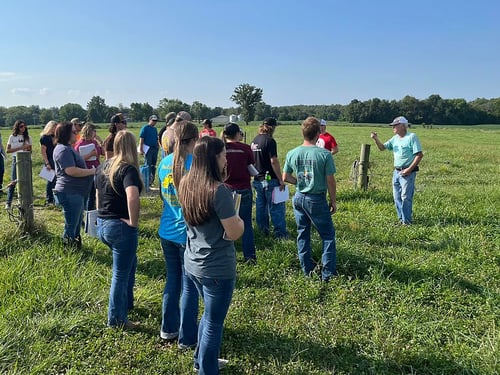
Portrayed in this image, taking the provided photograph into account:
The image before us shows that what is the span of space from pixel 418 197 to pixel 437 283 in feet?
14.9

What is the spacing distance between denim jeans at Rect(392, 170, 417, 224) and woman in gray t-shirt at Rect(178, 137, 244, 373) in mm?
4929

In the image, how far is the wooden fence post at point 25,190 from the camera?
557 centimetres

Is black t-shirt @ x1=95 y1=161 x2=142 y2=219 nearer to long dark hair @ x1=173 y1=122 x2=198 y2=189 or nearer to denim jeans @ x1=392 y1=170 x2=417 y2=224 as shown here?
long dark hair @ x1=173 y1=122 x2=198 y2=189

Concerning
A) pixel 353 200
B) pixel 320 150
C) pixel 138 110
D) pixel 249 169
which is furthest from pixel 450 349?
pixel 138 110

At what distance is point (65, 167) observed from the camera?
506cm

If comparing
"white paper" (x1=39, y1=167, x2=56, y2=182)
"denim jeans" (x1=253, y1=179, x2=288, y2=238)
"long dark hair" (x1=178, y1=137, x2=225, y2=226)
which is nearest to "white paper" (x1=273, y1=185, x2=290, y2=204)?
"denim jeans" (x1=253, y1=179, x2=288, y2=238)

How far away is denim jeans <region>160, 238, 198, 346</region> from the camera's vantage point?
3.23m

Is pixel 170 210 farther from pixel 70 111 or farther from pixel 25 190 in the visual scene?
pixel 70 111

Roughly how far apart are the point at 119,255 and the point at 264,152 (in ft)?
9.99

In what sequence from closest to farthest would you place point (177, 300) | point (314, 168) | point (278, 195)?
point (177, 300)
point (314, 168)
point (278, 195)

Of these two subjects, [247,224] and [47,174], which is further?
[47,174]

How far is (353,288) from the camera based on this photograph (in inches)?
174

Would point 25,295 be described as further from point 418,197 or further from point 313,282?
point 418,197

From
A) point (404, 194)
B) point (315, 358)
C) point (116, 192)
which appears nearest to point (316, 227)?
point (315, 358)
